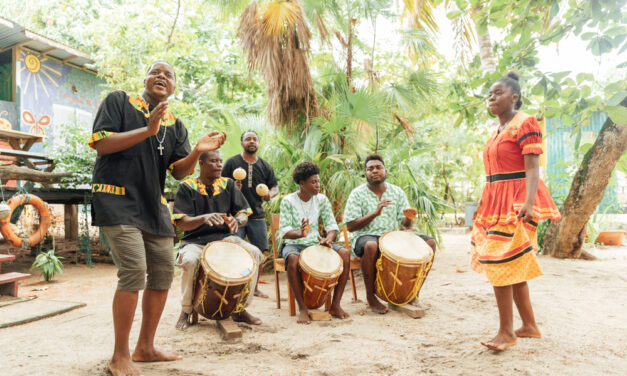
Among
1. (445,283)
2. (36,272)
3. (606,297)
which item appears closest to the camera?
(606,297)

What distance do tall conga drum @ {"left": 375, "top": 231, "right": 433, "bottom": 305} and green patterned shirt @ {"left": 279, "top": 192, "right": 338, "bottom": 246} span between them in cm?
58

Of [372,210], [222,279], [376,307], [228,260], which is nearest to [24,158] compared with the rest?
[228,260]

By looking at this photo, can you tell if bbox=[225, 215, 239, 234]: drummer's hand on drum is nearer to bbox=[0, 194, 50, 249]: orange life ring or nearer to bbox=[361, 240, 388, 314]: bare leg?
bbox=[361, 240, 388, 314]: bare leg

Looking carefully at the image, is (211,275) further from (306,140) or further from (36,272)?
(36,272)

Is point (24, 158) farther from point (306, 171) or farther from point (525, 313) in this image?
point (525, 313)

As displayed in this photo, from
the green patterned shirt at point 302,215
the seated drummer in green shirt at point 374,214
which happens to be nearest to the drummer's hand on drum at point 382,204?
the seated drummer in green shirt at point 374,214

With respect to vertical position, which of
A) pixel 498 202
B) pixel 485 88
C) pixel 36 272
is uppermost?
pixel 485 88

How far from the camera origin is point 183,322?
3543 mm

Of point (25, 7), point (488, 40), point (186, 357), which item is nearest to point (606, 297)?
point (186, 357)

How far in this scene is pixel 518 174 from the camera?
2.74 metres

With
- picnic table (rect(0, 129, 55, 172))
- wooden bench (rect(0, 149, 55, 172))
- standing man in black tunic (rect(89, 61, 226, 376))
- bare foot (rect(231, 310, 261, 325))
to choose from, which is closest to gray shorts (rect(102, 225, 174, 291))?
standing man in black tunic (rect(89, 61, 226, 376))

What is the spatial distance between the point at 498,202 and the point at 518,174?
0.22 m

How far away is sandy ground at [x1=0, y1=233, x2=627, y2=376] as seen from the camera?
2510 mm

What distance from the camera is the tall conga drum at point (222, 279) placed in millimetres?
3186
